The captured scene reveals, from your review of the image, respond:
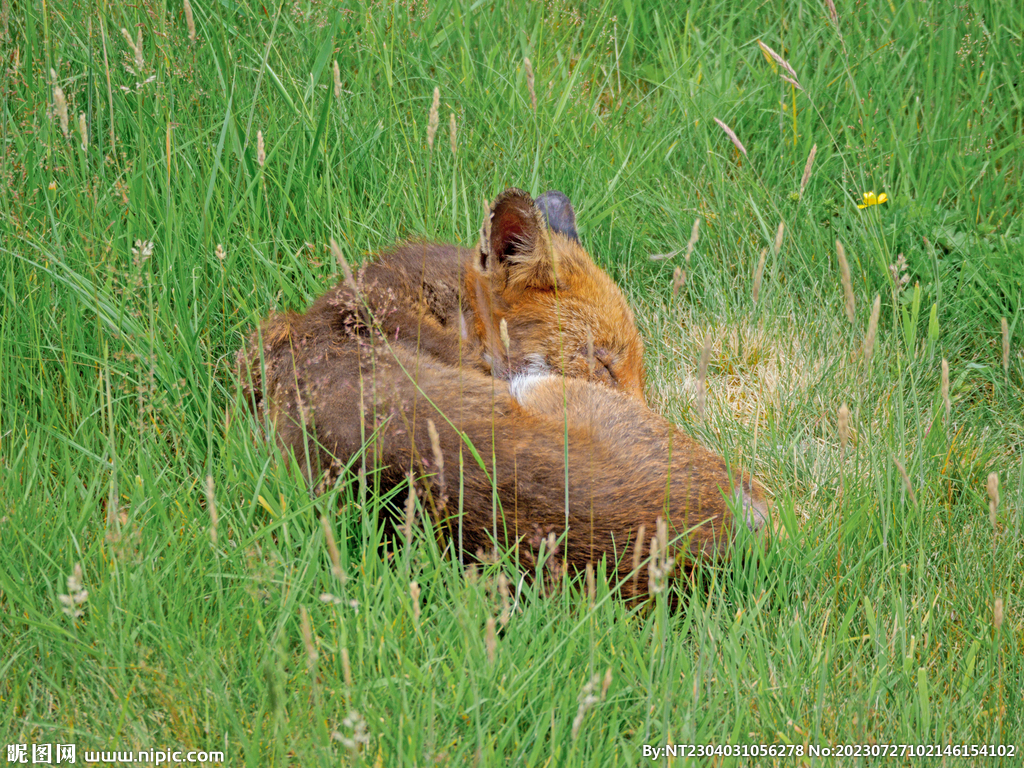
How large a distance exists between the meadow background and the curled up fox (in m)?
0.17

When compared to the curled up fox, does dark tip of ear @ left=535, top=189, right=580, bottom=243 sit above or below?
→ above

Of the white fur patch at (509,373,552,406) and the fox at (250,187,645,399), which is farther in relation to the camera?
the fox at (250,187,645,399)

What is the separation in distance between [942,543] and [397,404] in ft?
6.48

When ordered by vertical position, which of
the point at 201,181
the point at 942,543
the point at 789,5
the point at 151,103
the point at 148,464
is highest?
the point at 789,5

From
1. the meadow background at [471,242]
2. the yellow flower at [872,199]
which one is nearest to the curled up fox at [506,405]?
the meadow background at [471,242]

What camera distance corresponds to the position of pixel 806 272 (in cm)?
453

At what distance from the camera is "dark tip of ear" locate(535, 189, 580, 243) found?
4.39 metres

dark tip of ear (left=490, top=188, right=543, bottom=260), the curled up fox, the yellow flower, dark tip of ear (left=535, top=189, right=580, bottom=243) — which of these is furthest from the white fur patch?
the yellow flower

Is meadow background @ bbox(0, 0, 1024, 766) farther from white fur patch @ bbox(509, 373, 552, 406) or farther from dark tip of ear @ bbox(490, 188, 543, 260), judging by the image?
white fur patch @ bbox(509, 373, 552, 406)

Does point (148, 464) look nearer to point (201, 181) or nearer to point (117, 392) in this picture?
point (117, 392)

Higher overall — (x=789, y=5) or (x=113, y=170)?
(x=789, y=5)

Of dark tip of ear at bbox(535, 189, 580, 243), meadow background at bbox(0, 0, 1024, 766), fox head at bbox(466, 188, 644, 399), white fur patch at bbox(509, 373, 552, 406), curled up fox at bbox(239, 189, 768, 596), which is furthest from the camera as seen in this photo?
dark tip of ear at bbox(535, 189, 580, 243)

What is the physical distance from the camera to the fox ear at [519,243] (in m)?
3.89

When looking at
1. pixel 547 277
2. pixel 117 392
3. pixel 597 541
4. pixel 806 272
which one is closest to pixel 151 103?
pixel 117 392
